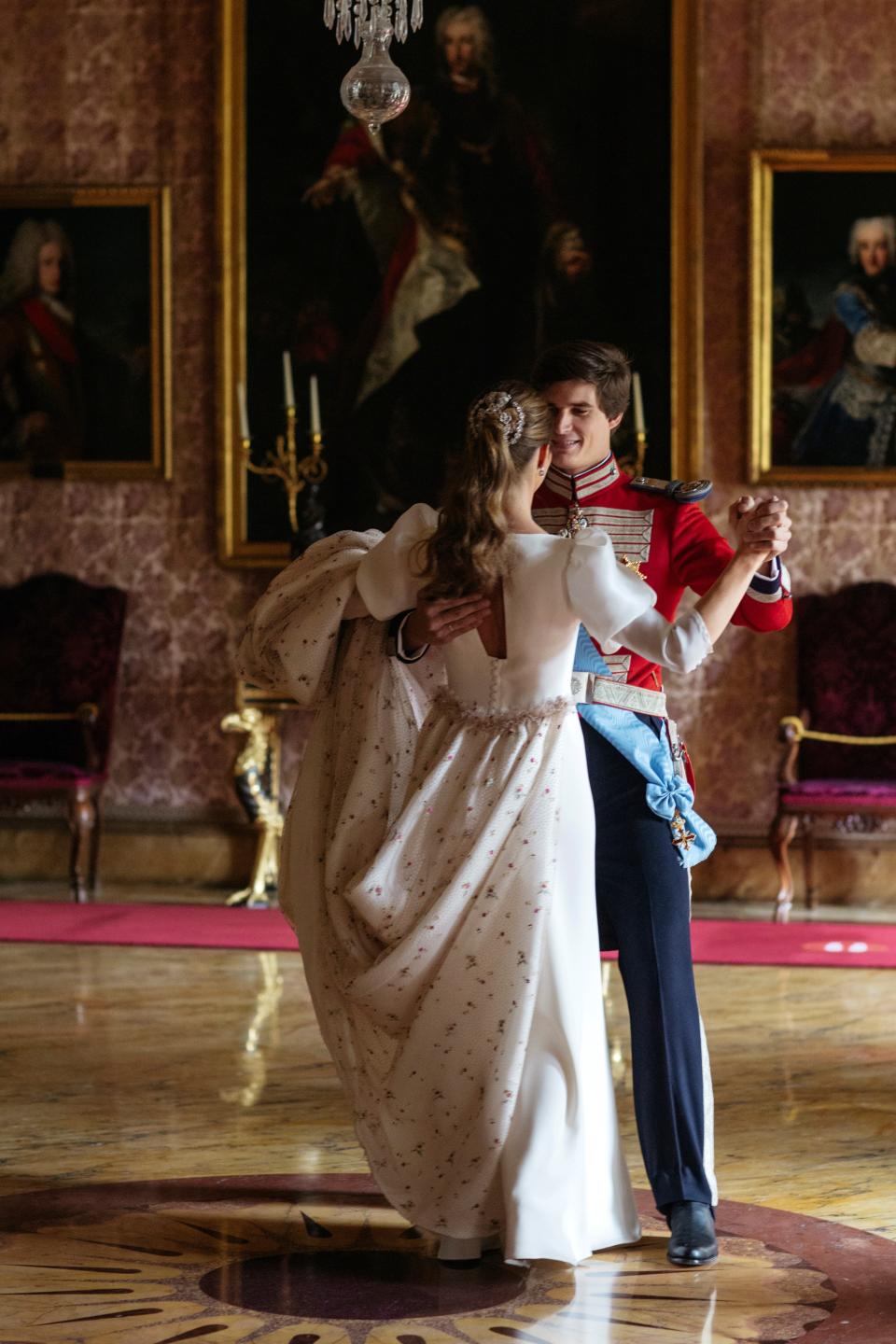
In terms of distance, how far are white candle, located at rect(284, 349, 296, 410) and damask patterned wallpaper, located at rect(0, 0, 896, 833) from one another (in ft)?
1.24

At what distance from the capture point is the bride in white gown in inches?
123

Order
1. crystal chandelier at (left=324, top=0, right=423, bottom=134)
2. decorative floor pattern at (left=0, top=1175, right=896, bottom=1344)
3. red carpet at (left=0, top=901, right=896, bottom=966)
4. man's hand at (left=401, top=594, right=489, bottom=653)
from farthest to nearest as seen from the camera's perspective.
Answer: red carpet at (left=0, top=901, right=896, bottom=966)
crystal chandelier at (left=324, top=0, right=423, bottom=134)
man's hand at (left=401, top=594, right=489, bottom=653)
decorative floor pattern at (left=0, top=1175, right=896, bottom=1344)

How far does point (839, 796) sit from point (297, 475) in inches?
103

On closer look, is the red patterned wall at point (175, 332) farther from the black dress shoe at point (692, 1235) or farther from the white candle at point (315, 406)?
the black dress shoe at point (692, 1235)

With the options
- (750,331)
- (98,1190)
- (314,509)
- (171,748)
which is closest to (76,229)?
(314,509)

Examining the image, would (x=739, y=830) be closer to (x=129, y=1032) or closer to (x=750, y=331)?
(x=750, y=331)

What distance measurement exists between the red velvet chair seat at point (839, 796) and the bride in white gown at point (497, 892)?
13.5ft

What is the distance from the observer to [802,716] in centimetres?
775

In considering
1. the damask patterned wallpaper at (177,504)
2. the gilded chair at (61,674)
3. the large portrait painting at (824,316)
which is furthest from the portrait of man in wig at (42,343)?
the large portrait painting at (824,316)

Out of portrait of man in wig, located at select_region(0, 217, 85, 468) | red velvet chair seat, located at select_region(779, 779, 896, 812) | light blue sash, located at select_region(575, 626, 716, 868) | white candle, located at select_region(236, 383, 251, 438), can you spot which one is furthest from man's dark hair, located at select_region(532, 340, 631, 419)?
portrait of man in wig, located at select_region(0, 217, 85, 468)

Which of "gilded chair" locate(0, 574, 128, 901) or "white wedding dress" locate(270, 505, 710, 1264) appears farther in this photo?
"gilded chair" locate(0, 574, 128, 901)

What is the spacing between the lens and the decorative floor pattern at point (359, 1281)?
9.47 ft

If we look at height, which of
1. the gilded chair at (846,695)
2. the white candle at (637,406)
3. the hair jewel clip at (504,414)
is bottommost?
the gilded chair at (846,695)

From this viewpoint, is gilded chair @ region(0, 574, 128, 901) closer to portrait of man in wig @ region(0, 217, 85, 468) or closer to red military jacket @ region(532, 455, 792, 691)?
portrait of man in wig @ region(0, 217, 85, 468)
